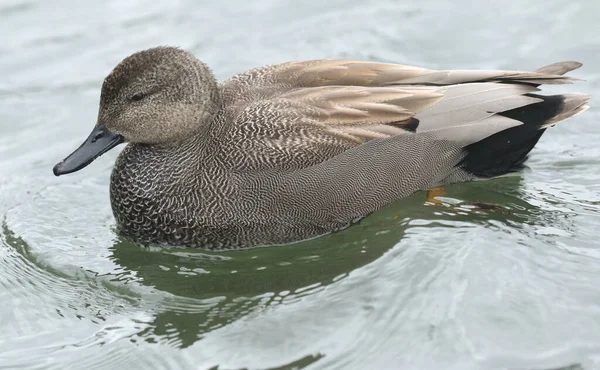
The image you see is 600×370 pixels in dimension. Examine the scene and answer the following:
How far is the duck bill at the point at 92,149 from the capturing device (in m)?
6.77

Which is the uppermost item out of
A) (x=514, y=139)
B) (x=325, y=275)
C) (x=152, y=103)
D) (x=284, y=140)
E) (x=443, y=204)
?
(x=152, y=103)

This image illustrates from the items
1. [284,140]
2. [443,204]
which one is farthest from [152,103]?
[443,204]

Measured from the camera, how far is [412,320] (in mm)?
5816

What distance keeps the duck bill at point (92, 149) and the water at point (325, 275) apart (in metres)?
0.77

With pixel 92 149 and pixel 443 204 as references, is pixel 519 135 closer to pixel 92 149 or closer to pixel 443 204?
pixel 443 204

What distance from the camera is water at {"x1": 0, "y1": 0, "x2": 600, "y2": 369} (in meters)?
5.63

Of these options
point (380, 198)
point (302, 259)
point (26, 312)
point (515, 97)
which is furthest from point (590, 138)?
point (26, 312)

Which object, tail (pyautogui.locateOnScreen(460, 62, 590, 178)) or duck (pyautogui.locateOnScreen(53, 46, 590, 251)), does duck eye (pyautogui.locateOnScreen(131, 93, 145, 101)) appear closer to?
duck (pyautogui.locateOnScreen(53, 46, 590, 251))

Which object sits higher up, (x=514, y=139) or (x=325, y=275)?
(x=514, y=139)

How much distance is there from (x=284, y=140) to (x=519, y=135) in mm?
1859

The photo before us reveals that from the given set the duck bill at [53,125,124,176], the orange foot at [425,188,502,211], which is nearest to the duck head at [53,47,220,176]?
the duck bill at [53,125,124,176]

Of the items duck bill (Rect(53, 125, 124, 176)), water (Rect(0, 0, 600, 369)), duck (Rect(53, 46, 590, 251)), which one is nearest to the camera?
water (Rect(0, 0, 600, 369))

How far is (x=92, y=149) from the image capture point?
680cm

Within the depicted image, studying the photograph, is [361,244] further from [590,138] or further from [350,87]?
[590,138]
